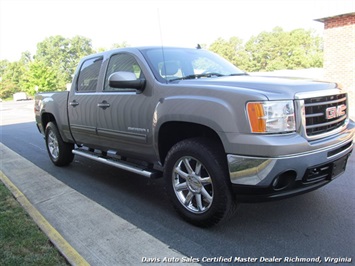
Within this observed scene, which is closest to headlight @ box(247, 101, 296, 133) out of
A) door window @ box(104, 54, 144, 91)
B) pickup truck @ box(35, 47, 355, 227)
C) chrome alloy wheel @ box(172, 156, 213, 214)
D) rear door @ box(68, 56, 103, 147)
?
pickup truck @ box(35, 47, 355, 227)

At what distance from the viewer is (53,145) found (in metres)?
6.50

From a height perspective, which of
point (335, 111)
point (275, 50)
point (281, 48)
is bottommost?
point (335, 111)

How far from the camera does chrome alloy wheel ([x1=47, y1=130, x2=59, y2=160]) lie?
6.34m

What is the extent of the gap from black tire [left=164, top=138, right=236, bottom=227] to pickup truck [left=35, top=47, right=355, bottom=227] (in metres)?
0.01

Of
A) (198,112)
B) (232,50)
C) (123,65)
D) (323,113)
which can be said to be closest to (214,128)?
(198,112)

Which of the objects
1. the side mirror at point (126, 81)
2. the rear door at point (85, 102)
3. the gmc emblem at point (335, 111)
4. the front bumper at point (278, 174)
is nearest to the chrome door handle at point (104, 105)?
the rear door at point (85, 102)

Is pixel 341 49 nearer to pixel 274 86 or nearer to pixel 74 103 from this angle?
pixel 74 103

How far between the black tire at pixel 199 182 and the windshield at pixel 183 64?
934 mm

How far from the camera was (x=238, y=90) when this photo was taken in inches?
120

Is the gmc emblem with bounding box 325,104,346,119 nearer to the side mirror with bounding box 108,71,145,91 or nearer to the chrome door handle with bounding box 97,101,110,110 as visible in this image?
the side mirror with bounding box 108,71,145,91

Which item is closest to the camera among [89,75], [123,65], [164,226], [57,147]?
[164,226]

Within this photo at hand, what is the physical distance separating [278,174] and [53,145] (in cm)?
486

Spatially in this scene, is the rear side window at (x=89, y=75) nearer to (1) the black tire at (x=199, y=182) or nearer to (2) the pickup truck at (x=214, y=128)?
(2) the pickup truck at (x=214, y=128)

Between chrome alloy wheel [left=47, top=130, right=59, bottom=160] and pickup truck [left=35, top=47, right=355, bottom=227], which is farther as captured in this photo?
chrome alloy wheel [left=47, top=130, right=59, bottom=160]
